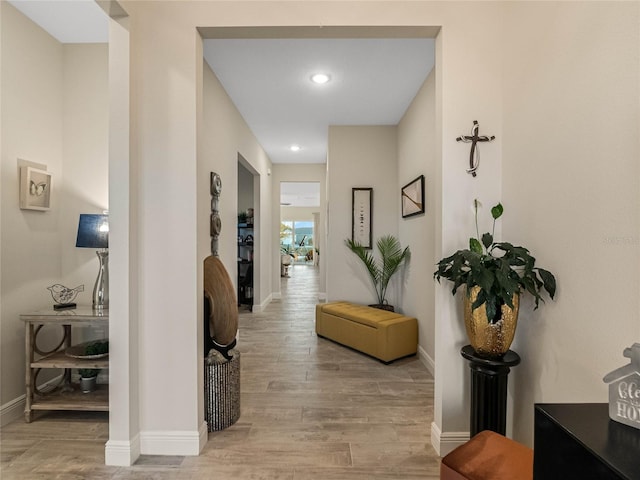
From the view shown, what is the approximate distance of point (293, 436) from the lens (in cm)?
211

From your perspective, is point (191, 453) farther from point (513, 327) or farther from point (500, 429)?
point (513, 327)

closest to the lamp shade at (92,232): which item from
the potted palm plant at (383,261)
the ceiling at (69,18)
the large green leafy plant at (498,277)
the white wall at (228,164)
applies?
the white wall at (228,164)

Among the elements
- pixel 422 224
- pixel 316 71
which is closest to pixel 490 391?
pixel 422 224

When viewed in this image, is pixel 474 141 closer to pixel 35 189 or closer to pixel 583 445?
pixel 583 445

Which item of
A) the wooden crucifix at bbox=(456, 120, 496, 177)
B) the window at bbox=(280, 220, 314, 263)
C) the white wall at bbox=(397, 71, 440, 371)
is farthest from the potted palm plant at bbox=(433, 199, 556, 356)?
the window at bbox=(280, 220, 314, 263)

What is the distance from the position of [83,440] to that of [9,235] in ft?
4.76

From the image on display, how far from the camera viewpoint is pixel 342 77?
3.21m

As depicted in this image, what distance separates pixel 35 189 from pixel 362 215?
11.3 feet

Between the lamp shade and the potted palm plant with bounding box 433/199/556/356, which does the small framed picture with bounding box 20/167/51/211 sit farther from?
the potted palm plant with bounding box 433/199/556/356

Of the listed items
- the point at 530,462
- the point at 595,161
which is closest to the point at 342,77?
the point at 595,161

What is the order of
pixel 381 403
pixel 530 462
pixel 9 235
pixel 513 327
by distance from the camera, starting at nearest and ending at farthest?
pixel 530 462, pixel 513 327, pixel 9 235, pixel 381 403

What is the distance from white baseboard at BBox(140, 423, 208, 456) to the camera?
1.93 m

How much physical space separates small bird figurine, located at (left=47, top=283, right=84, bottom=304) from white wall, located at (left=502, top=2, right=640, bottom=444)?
3046mm

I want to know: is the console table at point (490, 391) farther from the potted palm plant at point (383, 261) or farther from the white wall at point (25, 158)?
the white wall at point (25, 158)
